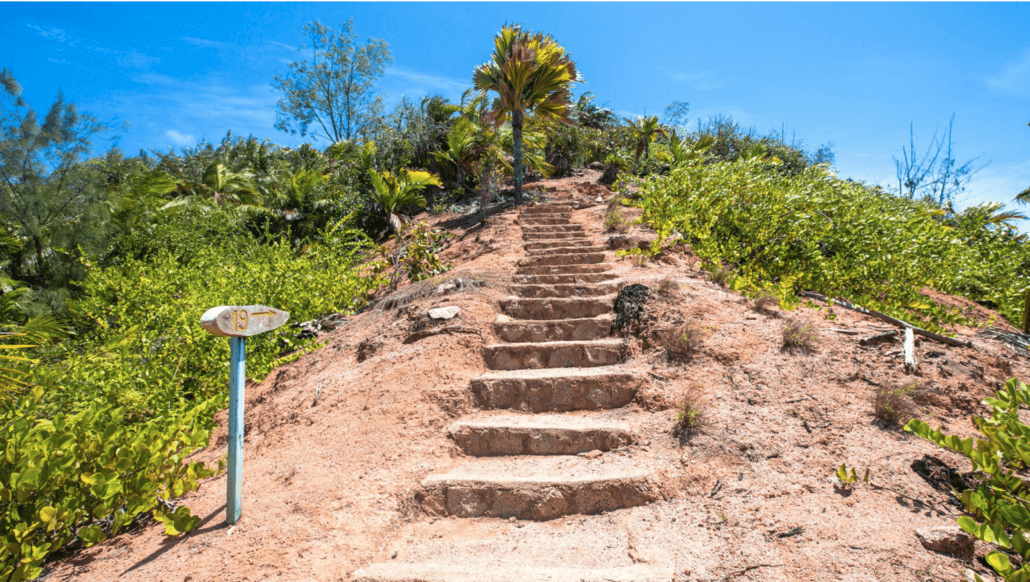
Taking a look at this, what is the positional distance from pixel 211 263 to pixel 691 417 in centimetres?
733

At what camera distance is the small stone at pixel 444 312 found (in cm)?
432

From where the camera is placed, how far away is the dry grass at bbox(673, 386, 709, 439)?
2785 mm

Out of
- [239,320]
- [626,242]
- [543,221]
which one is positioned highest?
[543,221]

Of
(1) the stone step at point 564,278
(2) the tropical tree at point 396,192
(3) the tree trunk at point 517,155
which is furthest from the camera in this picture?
(2) the tropical tree at point 396,192

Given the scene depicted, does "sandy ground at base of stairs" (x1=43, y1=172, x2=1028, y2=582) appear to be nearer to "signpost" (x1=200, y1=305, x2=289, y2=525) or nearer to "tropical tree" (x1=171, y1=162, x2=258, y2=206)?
"signpost" (x1=200, y1=305, x2=289, y2=525)

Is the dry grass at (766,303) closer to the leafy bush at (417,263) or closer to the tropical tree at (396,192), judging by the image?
the leafy bush at (417,263)

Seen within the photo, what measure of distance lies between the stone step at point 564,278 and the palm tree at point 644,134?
911 centimetres

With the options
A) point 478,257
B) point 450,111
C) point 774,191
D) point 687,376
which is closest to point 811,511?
point 687,376

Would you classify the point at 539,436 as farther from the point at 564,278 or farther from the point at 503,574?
the point at 564,278

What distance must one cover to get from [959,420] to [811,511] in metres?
1.27

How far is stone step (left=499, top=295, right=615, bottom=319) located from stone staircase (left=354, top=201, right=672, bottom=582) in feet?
0.03

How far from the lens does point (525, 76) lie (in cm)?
995

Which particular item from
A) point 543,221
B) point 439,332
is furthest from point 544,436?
point 543,221

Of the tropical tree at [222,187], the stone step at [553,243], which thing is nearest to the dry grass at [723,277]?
the stone step at [553,243]
